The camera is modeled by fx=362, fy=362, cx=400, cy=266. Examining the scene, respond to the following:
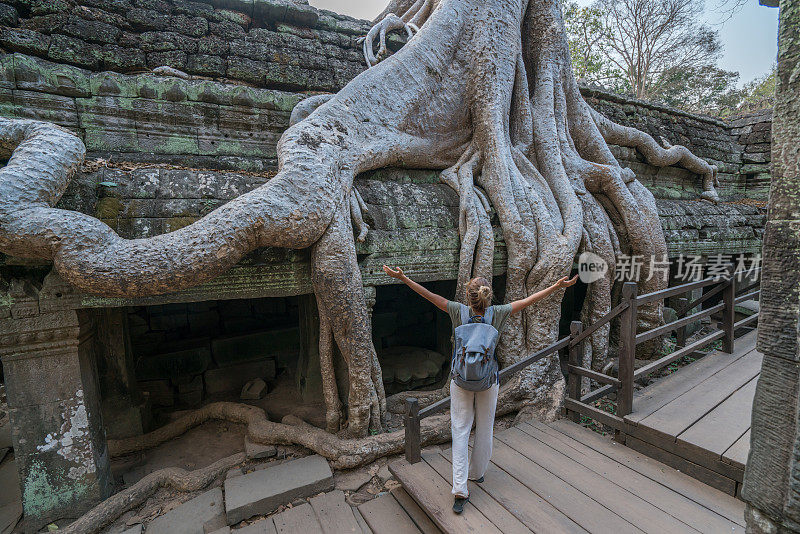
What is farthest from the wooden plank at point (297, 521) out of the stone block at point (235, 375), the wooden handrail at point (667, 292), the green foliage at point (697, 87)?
the green foliage at point (697, 87)

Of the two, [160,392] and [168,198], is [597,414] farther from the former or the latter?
[160,392]

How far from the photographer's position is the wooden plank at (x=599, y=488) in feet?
5.93

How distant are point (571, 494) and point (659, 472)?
66cm

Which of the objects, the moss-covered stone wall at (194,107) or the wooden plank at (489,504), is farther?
the moss-covered stone wall at (194,107)

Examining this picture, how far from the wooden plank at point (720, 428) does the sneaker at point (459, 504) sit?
143cm

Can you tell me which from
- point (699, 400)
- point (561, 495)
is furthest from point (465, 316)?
point (699, 400)

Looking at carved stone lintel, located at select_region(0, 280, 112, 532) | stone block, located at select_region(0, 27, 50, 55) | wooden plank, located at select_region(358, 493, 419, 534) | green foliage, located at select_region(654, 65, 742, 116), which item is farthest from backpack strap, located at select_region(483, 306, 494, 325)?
green foliage, located at select_region(654, 65, 742, 116)

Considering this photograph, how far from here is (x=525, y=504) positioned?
6.35ft

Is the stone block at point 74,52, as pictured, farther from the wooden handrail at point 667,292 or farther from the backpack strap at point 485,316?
the wooden handrail at point 667,292

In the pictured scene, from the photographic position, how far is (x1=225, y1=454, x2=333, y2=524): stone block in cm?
231

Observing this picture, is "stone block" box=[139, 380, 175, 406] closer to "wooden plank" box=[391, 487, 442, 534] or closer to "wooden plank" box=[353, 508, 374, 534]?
"wooden plank" box=[353, 508, 374, 534]

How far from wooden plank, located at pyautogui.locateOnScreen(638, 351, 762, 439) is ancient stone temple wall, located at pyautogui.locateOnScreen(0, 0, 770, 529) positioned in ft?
5.47

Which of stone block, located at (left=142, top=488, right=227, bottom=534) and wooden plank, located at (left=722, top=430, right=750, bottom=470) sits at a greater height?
wooden plank, located at (left=722, top=430, right=750, bottom=470)

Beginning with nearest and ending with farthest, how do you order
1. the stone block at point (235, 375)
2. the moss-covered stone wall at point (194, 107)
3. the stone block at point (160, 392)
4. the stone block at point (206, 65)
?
the moss-covered stone wall at point (194, 107) → the stone block at point (206, 65) → the stone block at point (160, 392) → the stone block at point (235, 375)
